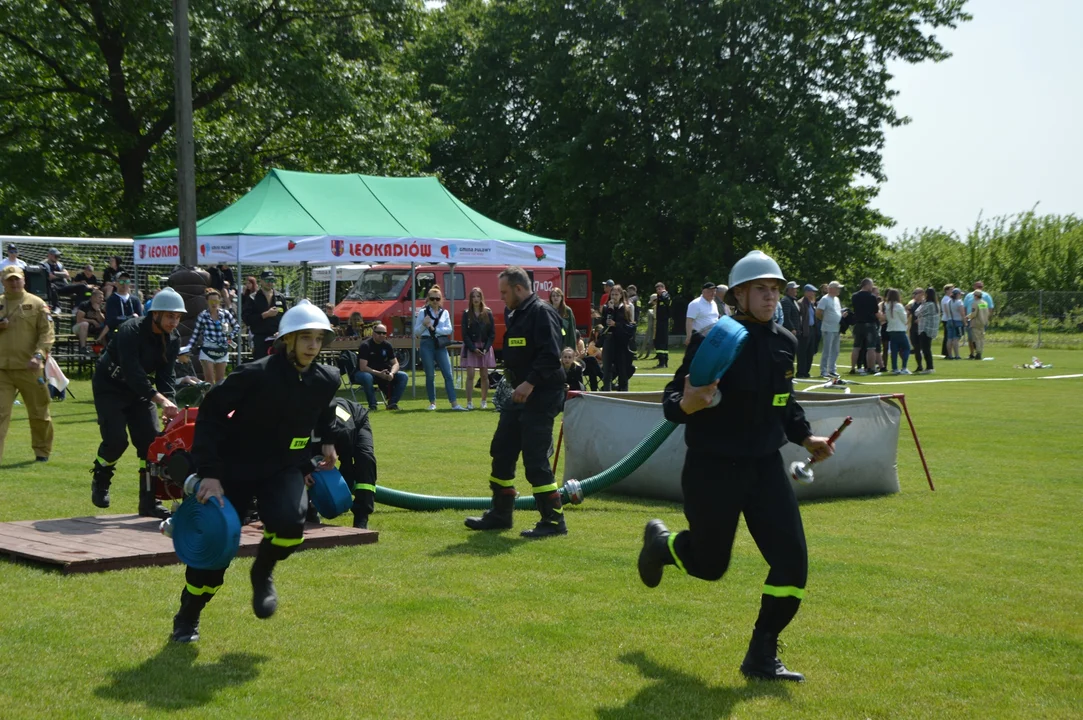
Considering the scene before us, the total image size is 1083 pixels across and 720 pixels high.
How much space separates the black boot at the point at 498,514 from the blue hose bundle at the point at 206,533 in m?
3.71

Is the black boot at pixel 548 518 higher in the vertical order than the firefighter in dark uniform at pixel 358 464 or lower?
lower

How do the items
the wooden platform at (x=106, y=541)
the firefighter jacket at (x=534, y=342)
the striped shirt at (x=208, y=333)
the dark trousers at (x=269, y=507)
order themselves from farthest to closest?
the striped shirt at (x=208, y=333) < the firefighter jacket at (x=534, y=342) < the wooden platform at (x=106, y=541) < the dark trousers at (x=269, y=507)

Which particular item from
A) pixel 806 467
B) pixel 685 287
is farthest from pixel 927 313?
pixel 806 467

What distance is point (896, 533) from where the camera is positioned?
30.6 ft

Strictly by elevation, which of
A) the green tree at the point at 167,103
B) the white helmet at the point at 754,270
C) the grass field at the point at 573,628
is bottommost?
the grass field at the point at 573,628

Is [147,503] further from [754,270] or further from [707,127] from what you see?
[707,127]

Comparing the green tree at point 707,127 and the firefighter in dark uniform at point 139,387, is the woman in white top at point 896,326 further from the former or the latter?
the firefighter in dark uniform at point 139,387

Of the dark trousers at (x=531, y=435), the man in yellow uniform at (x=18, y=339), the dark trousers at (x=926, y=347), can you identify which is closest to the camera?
the dark trousers at (x=531, y=435)

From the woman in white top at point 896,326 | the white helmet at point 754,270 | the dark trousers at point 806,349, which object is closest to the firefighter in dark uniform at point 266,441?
the white helmet at point 754,270

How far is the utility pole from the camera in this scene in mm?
18156

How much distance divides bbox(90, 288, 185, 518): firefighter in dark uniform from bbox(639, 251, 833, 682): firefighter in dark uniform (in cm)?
504

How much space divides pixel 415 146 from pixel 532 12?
10.7 m

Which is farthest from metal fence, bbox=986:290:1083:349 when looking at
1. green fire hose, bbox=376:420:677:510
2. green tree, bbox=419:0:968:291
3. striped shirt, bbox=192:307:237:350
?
green fire hose, bbox=376:420:677:510

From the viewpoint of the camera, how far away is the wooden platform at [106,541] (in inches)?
305
